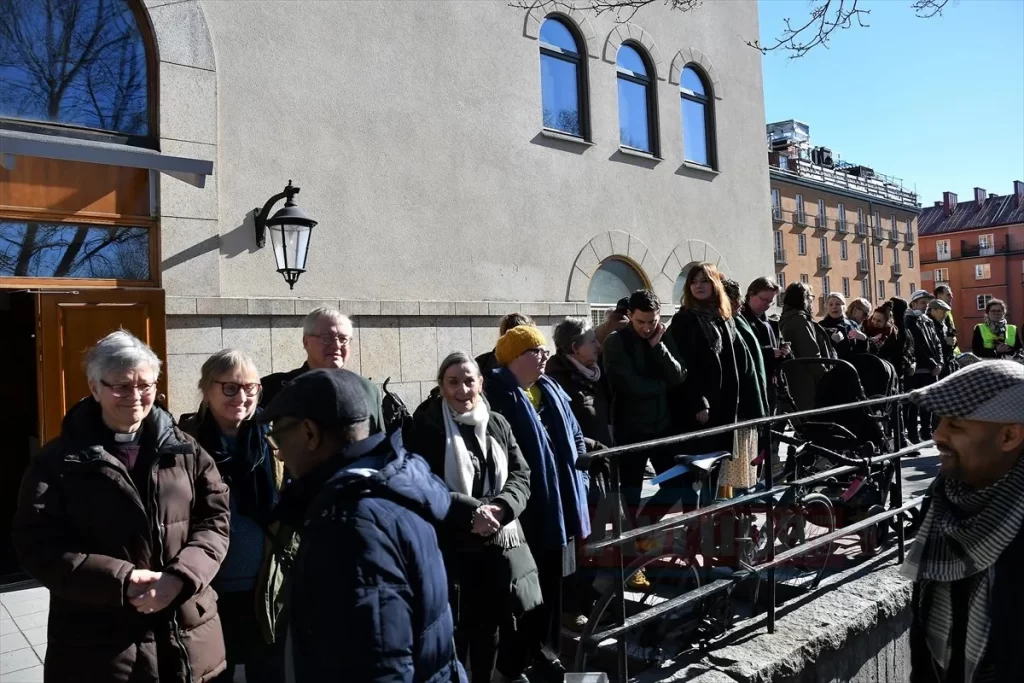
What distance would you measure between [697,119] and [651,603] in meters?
9.22

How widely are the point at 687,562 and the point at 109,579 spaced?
2.78 m

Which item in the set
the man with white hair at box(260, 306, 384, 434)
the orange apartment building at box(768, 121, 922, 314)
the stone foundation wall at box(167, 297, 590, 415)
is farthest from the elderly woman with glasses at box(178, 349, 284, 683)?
the orange apartment building at box(768, 121, 922, 314)

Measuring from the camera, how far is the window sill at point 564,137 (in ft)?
31.9

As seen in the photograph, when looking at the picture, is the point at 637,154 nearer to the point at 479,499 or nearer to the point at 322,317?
the point at 322,317

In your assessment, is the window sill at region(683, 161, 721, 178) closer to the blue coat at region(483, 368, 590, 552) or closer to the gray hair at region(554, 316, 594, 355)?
the gray hair at region(554, 316, 594, 355)

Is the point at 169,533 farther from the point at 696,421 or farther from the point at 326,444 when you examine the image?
the point at 696,421

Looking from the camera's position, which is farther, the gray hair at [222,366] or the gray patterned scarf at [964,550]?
the gray hair at [222,366]

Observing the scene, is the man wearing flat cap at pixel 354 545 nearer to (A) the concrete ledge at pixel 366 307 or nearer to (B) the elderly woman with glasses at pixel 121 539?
(B) the elderly woman with glasses at pixel 121 539

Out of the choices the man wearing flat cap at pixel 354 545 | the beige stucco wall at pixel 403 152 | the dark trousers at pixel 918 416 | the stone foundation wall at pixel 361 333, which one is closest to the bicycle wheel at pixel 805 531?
the man wearing flat cap at pixel 354 545

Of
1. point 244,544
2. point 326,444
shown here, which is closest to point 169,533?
point 244,544

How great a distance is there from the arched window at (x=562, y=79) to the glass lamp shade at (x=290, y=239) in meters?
4.03

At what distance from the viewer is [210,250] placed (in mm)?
6871

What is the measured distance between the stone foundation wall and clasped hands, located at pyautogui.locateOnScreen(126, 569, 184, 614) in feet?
14.2

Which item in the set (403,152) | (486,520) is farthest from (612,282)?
(486,520)
